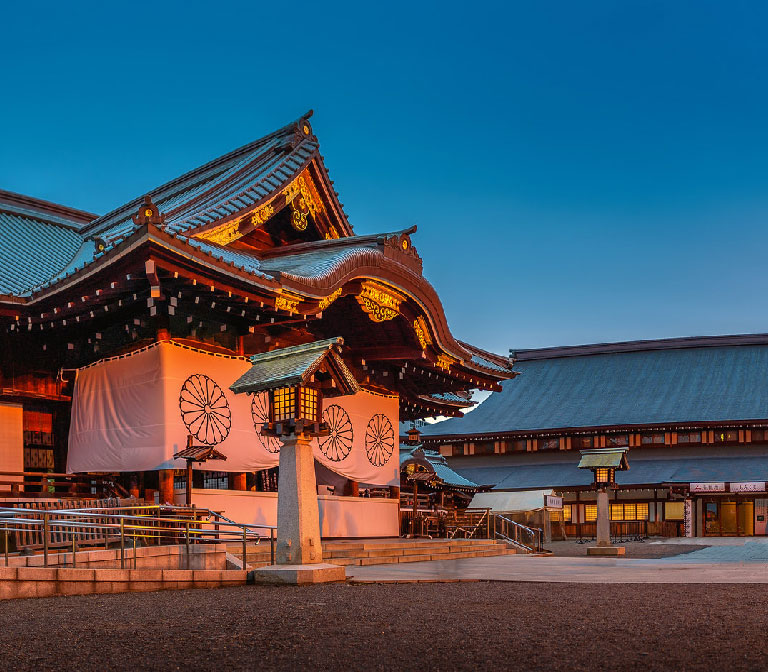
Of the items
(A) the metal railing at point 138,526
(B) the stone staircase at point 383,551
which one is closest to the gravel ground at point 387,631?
(A) the metal railing at point 138,526

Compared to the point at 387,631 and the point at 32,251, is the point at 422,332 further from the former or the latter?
the point at 387,631

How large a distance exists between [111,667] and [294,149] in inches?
603

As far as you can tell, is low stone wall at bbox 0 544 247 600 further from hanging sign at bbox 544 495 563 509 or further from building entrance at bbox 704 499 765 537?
building entrance at bbox 704 499 765 537

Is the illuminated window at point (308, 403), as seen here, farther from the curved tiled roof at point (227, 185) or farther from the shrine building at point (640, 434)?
the shrine building at point (640, 434)

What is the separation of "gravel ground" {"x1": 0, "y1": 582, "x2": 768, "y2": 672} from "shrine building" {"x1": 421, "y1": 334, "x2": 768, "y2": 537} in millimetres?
27734

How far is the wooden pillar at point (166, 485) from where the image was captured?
51.7ft

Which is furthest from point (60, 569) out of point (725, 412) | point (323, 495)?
point (725, 412)

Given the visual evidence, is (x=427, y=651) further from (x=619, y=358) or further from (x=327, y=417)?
(x=619, y=358)

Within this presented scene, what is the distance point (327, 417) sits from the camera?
20.3 meters

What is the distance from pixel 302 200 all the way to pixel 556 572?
31.5 ft

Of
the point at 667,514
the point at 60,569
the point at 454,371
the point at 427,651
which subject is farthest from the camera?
the point at 667,514

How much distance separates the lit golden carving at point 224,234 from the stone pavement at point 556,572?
6.54 metres

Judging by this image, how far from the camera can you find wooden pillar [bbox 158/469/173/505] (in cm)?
1575

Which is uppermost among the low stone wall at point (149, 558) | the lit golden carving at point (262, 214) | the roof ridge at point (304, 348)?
the lit golden carving at point (262, 214)
